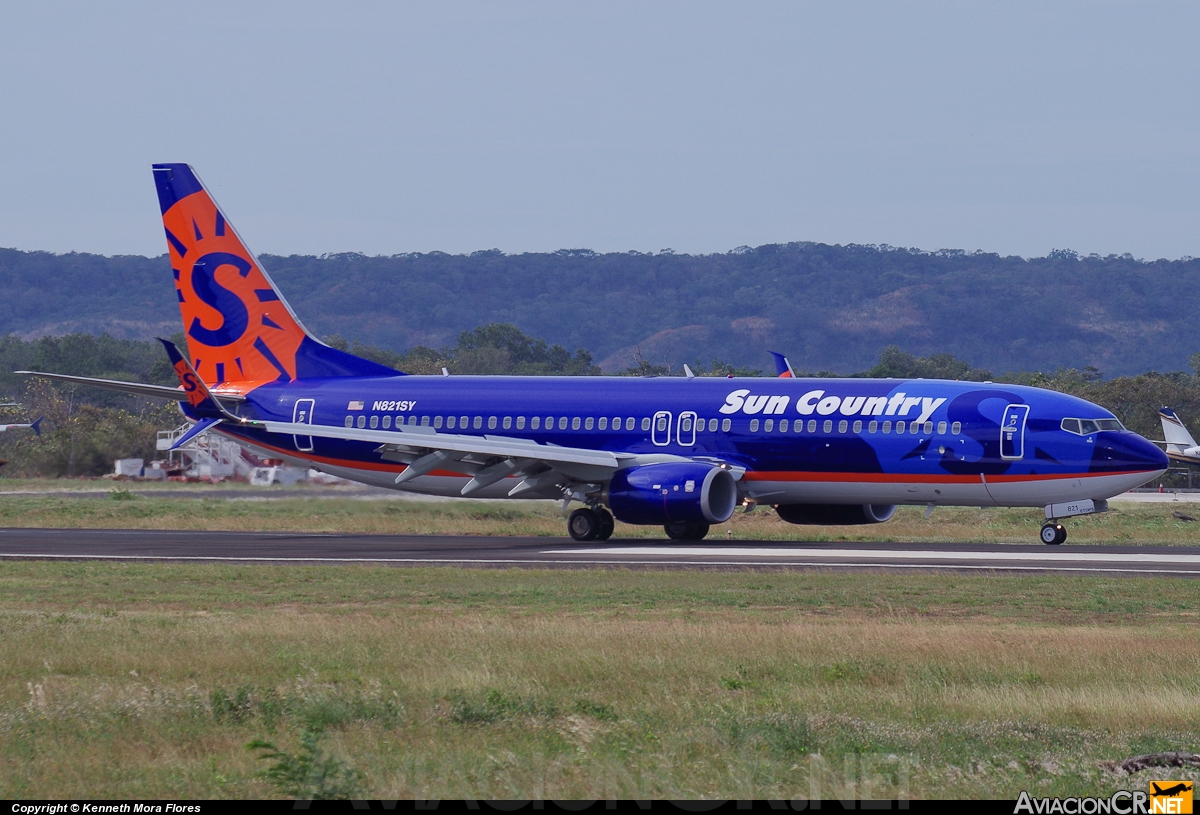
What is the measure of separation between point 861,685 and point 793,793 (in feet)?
16.7

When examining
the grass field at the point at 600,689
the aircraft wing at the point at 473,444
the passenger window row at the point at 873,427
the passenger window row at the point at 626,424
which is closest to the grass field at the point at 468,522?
the passenger window row at the point at 626,424

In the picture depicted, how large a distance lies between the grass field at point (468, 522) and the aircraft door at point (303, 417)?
6.36 ft

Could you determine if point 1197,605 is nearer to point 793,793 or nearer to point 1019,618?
point 1019,618

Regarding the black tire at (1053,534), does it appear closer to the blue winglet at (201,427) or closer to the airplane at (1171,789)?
the blue winglet at (201,427)

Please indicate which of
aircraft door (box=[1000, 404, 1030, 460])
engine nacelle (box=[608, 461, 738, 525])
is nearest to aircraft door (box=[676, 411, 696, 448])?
engine nacelle (box=[608, 461, 738, 525])

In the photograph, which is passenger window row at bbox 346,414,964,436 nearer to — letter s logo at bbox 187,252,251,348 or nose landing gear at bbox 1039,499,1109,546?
nose landing gear at bbox 1039,499,1109,546

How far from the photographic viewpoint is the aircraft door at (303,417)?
40.2 meters

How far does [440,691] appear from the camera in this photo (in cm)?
1339

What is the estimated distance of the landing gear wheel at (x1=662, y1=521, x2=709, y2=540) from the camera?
36625mm

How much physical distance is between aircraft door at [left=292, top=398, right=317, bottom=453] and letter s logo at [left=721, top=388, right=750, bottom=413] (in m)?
11.7

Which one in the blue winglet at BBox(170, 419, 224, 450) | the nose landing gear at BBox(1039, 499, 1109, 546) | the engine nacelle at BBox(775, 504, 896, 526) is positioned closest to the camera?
the nose landing gear at BBox(1039, 499, 1109, 546)

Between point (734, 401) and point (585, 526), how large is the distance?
473cm

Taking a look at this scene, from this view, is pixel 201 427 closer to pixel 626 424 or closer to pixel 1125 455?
pixel 626 424

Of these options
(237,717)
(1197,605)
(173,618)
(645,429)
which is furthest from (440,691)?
(645,429)
